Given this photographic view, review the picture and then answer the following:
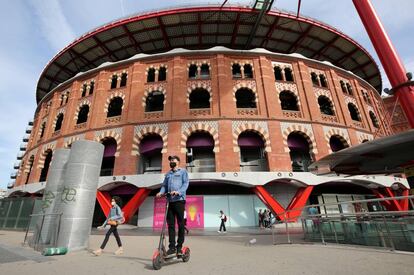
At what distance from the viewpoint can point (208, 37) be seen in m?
22.1

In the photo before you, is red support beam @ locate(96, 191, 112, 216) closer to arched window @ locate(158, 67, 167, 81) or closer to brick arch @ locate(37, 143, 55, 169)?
brick arch @ locate(37, 143, 55, 169)

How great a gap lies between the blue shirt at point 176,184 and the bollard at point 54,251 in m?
3.40

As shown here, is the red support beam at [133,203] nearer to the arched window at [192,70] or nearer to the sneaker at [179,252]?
the arched window at [192,70]

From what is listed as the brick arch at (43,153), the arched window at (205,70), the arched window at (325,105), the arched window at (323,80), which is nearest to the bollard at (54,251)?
the arched window at (205,70)

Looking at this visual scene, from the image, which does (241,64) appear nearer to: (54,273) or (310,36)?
(310,36)

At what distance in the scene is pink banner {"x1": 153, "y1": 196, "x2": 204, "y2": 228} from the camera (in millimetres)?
15434

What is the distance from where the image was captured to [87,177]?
6.41 metres

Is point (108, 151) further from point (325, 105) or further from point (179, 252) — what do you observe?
point (325, 105)

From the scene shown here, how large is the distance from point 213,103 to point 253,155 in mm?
5425

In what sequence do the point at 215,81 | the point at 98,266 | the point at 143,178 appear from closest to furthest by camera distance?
the point at 98,266 → the point at 143,178 → the point at 215,81

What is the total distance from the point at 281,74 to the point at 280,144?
715cm

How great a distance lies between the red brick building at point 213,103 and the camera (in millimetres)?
16016

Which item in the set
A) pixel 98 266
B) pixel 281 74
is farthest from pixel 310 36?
pixel 98 266

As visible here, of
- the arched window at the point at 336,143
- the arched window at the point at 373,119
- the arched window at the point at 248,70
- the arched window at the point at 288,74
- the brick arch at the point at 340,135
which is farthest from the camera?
the arched window at the point at 373,119
